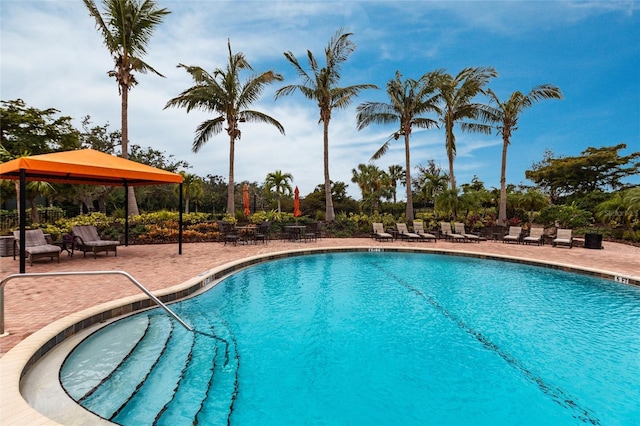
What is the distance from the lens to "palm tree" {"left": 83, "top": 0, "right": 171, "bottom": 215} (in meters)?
14.6

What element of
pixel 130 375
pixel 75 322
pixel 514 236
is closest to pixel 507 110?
pixel 514 236

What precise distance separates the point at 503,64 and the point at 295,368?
2248 cm

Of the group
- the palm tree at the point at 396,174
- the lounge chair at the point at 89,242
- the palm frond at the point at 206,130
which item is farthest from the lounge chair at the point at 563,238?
the palm tree at the point at 396,174

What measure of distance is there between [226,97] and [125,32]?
5.31 metres

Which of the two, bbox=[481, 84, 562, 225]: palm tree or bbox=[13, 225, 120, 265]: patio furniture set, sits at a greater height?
bbox=[481, 84, 562, 225]: palm tree

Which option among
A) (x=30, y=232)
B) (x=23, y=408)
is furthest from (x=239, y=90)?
(x=23, y=408)

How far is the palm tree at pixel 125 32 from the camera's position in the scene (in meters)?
14.6

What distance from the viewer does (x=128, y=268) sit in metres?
8.41

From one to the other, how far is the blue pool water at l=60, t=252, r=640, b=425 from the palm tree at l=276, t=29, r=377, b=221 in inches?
502

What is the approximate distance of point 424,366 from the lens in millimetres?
4398

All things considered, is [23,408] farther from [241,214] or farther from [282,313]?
[241,214]

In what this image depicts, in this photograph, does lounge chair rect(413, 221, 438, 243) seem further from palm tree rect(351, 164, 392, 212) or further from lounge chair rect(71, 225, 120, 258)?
palm tree rect(351, 164, 392, 212)

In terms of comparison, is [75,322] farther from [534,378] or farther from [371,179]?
[371,179]

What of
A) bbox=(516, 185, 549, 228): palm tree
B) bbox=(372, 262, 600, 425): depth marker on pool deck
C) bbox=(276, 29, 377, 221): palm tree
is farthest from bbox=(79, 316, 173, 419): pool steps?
bbox=(516, 185, 549, 228): palm tree
